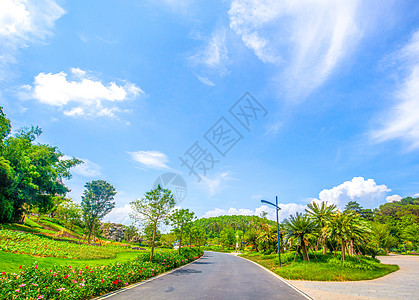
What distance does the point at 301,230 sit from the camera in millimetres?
22766

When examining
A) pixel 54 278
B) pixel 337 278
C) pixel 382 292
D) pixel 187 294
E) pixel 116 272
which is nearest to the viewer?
pixel 54 278

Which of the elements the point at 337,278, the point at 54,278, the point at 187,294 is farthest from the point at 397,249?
the point at 54,278

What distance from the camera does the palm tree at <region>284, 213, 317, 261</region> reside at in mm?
22562

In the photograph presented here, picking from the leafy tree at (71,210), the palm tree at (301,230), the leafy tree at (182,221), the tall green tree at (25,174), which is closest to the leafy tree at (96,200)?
the leafy tree at (71,210)

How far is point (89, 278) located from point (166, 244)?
63.3 metres

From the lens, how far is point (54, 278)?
7.69 metres

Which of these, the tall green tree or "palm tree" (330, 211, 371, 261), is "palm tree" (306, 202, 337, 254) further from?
the tall green tree

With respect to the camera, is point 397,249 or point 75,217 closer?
point 75,217

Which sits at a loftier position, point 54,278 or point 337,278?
point 54,278

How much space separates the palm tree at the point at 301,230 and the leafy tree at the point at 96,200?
49641 mm

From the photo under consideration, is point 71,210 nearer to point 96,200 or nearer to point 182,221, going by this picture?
point 96,200

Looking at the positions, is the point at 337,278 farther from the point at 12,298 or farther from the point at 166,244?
the point at 166,244

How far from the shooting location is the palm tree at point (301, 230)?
74.0 feet

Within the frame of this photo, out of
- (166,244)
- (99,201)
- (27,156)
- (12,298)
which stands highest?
(27,156)
